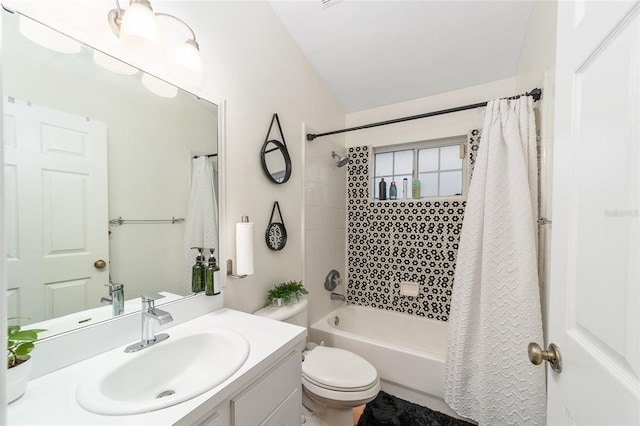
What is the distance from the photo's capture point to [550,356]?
0.68 metres

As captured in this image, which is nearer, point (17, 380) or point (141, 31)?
point (17, 380)

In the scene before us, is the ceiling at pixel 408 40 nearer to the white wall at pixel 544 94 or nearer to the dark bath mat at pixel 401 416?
the white wall at pixel 544 94

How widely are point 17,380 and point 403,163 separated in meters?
2.64

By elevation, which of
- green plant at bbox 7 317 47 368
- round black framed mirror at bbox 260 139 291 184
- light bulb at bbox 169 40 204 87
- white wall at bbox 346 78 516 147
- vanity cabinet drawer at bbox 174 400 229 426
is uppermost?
white wall at bbox 346 78 516 147

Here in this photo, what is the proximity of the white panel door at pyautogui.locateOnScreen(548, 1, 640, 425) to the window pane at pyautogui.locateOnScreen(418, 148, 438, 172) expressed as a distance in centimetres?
176

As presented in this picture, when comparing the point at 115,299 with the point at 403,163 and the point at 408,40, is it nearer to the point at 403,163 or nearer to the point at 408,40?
the point at 408,40

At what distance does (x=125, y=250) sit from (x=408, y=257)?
211cm

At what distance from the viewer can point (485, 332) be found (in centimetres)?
143

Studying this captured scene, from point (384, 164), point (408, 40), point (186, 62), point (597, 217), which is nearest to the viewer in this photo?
point (597, 217)

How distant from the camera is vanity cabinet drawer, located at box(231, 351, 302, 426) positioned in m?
0.80

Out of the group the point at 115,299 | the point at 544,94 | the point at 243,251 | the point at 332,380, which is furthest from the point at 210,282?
the point at 544,94

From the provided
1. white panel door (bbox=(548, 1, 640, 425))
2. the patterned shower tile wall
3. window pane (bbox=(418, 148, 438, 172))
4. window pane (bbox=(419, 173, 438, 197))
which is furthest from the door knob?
window pane (bbox=(418, 148, 438, 172))

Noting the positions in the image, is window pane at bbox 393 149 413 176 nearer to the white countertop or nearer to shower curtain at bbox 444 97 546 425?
shower curtain at bbox 444 97 546 425

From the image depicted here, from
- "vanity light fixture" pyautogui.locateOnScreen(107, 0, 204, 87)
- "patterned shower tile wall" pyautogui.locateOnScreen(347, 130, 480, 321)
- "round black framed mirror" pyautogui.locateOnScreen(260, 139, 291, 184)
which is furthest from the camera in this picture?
"patterned shower tile wall" pyautogui.locateOnScreen(347, 130, 480, 321)
